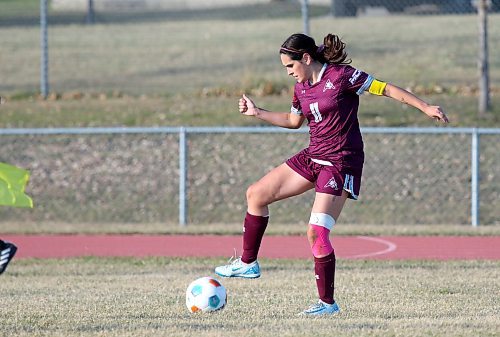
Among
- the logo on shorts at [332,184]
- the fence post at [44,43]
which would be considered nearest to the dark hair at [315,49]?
the logo on shorts at [332,184]

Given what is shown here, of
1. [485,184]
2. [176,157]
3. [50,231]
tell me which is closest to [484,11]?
[485,184]

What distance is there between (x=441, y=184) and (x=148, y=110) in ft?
18.6

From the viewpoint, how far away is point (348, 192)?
824 centimetres

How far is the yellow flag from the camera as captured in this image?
294 inches

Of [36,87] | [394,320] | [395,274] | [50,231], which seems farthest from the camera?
[36,87]

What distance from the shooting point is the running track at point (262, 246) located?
43.2 ft

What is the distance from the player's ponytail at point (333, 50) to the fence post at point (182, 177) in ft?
25.4

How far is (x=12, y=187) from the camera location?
7527mm

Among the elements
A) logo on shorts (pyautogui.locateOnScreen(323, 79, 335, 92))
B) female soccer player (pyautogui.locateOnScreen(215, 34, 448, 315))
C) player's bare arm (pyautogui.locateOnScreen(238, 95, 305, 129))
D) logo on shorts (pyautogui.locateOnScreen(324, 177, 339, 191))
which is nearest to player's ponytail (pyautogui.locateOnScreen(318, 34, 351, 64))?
female soccer player (pyautogui.locateOnScreen(215, 34, 448, 315))

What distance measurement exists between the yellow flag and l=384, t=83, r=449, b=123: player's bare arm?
107 inches

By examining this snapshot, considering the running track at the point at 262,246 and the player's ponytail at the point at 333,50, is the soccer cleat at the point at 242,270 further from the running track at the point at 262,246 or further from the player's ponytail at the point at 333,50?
the running track at the point at 262,246

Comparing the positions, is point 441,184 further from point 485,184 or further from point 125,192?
point 125,192

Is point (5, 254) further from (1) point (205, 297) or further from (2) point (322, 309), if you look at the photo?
(2) point (322, 309)

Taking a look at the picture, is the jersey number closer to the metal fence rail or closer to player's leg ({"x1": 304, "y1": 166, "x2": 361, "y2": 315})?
player's leg ({"x1": 304, "y1": 166, "x2": 361, "y2": 315})
